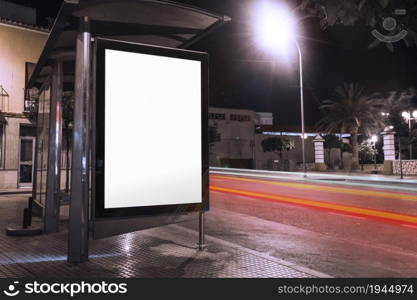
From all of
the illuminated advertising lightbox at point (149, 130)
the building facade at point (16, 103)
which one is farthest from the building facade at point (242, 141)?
the illuminated advertising lightbox at point (149, 130)

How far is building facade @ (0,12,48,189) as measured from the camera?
17.6 metres

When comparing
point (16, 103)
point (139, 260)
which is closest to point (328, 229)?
point (139, 260)

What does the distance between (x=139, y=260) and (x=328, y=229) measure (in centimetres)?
493

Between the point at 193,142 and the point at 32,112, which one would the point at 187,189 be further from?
the point at 32,112

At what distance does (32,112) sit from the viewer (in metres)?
16.4

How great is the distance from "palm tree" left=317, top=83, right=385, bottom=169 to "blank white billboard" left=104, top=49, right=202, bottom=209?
3546 cm

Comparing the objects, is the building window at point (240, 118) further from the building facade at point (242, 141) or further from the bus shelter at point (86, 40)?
the bus shelter at point (86, 40)

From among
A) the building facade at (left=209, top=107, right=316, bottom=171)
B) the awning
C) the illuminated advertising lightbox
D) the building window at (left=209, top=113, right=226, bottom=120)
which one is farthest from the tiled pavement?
the building window at (left=209, top=113, right=226, bottom=120)

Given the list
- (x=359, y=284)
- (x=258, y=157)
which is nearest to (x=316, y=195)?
(x=359, y=284)

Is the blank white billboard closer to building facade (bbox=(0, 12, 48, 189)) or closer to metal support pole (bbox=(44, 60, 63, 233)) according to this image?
metal support pole (bbox=(44, 60, 63, 233))

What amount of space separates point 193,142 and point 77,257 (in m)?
2.28

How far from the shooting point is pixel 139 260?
569cm

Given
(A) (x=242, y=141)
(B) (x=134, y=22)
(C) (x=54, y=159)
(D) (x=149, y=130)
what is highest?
(A) (x=242, y=141)

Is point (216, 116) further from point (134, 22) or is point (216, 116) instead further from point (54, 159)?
point (134, 22)
